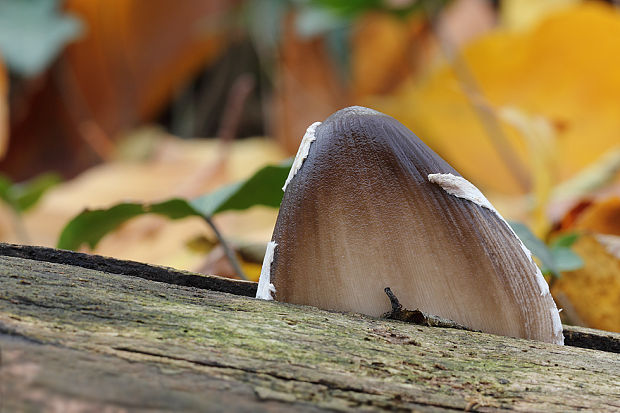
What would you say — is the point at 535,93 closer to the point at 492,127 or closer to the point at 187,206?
the point at 492,127

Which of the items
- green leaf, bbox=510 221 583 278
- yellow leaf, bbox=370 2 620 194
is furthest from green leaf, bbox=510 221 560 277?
yellow leaf, bbox=370 2 620 194

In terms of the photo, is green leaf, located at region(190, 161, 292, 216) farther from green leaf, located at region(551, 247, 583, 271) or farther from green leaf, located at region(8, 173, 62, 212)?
green leaf, located at region(8, 173, 62, 212)

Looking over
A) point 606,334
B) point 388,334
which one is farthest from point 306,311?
point 606,334

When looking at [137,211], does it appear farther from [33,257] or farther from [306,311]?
[306,311]

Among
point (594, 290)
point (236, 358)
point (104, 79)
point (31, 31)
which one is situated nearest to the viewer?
point (236, 358)

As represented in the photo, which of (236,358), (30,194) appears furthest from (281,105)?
(236,358)
